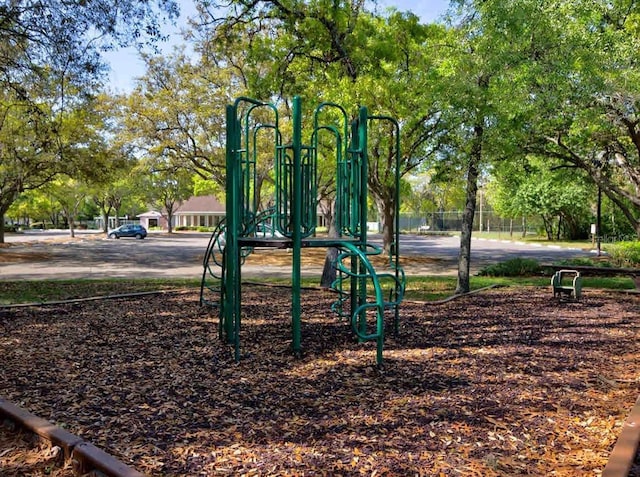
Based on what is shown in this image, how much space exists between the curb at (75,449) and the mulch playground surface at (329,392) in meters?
0.12

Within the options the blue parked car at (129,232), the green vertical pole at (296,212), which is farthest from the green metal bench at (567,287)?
the blue parked car at (129,232)

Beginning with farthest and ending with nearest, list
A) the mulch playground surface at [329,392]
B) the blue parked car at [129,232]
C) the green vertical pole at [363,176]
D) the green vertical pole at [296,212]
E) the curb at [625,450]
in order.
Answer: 1. the blue parked car at [129,232]
2. the green vertical pole at [363,176]
3. the green vertical pole at [296,212]
4. the mulch playground surface at [329,392]
5. the curb at [625,450]

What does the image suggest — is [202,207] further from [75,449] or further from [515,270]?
[75,449]

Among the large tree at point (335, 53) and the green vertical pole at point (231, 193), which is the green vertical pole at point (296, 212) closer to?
the green vertical pole at point (231, 193)

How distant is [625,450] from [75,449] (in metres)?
3.14

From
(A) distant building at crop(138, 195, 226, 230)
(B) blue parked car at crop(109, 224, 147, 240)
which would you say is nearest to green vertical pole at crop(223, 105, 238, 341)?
(B) blue parked car at crop(109, 224, 147, 240)

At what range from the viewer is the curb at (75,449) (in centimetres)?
276

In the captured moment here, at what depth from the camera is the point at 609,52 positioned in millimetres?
9609

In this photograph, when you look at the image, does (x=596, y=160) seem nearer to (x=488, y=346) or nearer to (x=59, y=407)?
(x=488, y=346)

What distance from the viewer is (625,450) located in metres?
2.99

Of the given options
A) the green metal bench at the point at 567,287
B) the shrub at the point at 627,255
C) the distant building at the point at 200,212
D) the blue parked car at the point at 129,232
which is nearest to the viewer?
the green metal bench at the point at 567,287

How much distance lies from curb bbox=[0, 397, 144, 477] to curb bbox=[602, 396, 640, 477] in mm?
2455

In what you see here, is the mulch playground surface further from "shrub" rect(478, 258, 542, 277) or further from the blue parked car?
the blue parked car

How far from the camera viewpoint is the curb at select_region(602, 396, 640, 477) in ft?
8.96
